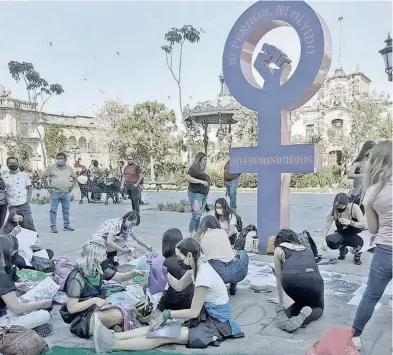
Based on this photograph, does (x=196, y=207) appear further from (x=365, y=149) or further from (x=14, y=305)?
(x=14, y=305)

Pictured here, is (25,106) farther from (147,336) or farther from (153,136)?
(147,336)

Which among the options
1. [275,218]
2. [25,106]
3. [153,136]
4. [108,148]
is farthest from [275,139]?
[25,106]

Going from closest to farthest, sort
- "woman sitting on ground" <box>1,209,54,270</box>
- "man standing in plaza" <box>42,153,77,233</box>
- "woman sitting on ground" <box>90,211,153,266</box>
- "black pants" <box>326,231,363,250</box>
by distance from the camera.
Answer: "woman sitting on ground" <box>1,209,54,270</box>, "woman sitting on ground" <box>90,211,153,266</box>, "black pants" <box>326,231,363,250</box>, "man standing in plaza" <box>42,153,77,233</box>

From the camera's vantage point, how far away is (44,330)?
3.28 metres

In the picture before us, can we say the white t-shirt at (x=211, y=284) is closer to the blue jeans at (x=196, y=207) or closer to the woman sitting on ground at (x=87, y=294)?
the woman sitting on ground at (x=87, y=294)

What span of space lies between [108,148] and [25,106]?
1284cm

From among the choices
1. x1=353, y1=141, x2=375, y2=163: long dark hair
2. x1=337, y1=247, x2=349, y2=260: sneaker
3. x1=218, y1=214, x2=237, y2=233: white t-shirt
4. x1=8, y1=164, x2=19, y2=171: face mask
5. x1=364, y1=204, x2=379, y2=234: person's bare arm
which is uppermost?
x1=353, y1=141, x2=375, y2=163: long dark hair

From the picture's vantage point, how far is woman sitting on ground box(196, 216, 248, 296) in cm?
391

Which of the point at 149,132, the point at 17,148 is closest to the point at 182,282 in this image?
the point at 149,132

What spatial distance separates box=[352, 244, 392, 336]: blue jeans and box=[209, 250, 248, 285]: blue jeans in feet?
4.38

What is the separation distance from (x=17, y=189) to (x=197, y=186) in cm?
268

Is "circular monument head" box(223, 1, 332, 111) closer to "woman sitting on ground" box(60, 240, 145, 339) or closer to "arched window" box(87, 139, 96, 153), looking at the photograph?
"woman sitting on ground" box(60, 240, 145, 339)

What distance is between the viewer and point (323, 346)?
266 centimetres

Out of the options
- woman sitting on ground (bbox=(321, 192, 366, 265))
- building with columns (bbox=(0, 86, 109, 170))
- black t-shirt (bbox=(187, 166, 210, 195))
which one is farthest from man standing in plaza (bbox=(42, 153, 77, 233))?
building with columns (bbox=(0, 86, 109, 170))
